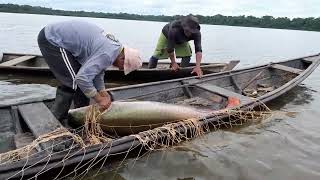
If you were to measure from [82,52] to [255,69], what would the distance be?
6.96 meters

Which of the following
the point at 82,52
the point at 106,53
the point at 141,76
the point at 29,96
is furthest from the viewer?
the point at 141,76

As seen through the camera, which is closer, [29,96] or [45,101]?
[45,101]

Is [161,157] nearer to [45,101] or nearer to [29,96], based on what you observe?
[45,101]

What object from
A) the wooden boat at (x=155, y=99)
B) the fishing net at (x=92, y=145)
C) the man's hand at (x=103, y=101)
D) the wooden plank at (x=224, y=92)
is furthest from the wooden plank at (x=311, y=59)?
the man's hand at (x=103, y=101)

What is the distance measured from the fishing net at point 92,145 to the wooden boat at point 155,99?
1cm

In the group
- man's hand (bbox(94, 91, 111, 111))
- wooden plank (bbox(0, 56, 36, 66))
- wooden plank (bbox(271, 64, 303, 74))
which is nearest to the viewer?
man's hand (bbox(94, 91, 111, 111))

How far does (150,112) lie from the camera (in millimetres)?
6367

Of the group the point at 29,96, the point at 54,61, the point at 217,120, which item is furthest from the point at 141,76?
the point at 54,61

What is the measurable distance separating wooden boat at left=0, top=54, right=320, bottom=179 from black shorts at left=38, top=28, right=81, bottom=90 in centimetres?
71

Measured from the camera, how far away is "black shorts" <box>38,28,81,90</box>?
5551mm

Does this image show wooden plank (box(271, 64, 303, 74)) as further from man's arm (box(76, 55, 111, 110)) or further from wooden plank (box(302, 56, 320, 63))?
man's arm (box(76, 55, 111, 110))

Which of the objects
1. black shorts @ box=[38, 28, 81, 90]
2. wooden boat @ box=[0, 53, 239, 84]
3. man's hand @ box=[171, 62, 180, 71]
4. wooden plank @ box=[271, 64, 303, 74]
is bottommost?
wooden boat @ box=[0, 53, 239, 84]

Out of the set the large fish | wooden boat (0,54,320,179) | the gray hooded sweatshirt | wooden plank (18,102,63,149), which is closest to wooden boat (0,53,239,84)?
wooden boat (0,54,320,179)

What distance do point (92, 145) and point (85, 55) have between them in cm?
124
